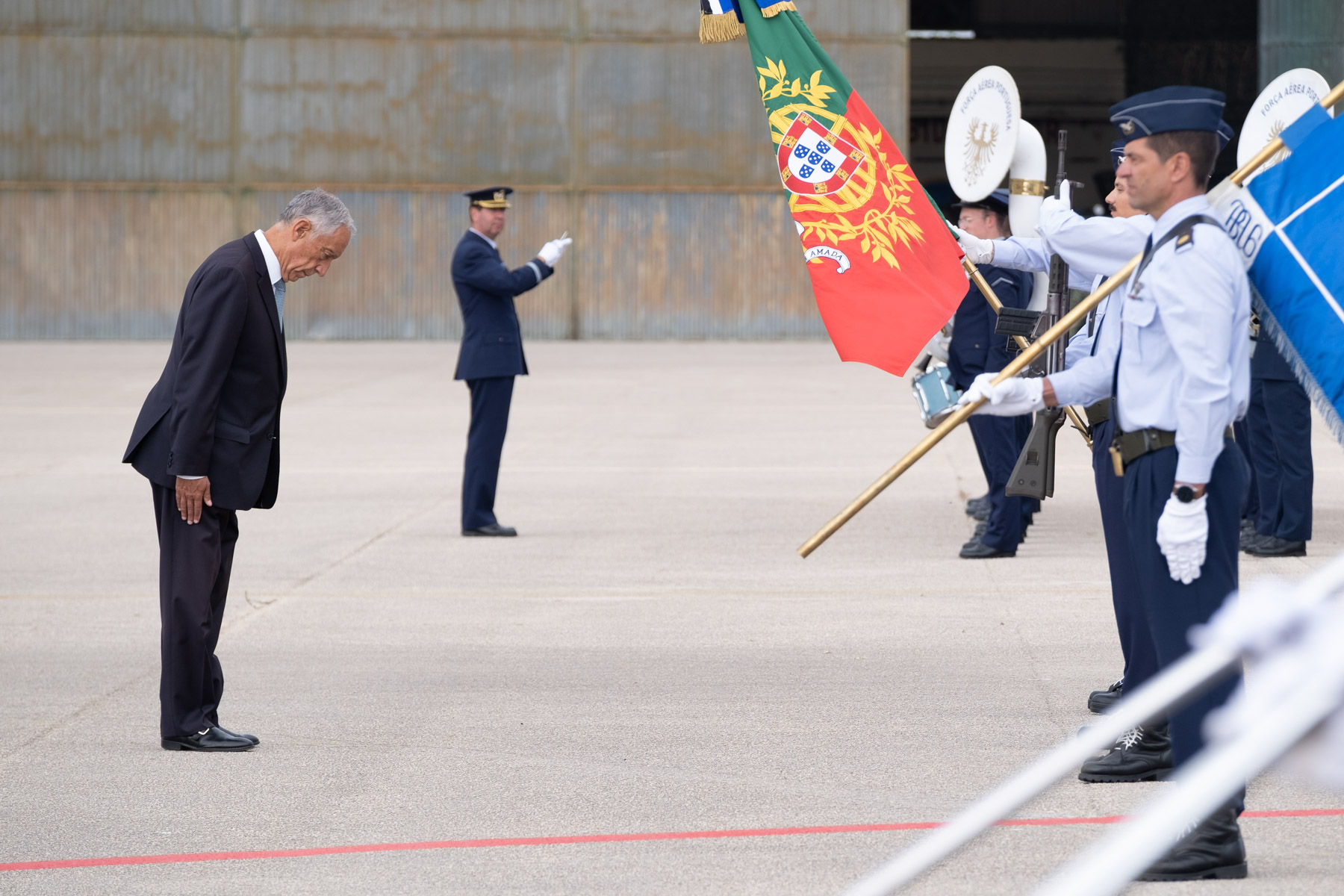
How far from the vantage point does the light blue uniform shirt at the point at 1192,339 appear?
3.71 m

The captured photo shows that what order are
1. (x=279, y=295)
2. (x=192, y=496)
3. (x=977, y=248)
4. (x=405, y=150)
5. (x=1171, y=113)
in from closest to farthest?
(x=1171, y=113) → (x=192, y=496) → (x=279, y=295) → (x=977, y=248) → (x=405, y=150)

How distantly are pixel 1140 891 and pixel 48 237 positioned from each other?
25.4 meters

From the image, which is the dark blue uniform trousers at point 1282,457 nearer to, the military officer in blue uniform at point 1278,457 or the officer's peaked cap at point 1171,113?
the military officer in blue uniform at point 1278,457

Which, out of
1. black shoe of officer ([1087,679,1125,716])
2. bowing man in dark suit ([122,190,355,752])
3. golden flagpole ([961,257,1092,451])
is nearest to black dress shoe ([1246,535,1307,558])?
golden flagpole ([961,257,1092,451])

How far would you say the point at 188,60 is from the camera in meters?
25.7

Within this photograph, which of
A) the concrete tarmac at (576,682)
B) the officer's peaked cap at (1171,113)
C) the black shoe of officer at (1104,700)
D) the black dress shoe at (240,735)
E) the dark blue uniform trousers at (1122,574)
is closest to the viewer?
the officer's peaked cap at (1171,113)

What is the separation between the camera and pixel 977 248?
5.63 metres

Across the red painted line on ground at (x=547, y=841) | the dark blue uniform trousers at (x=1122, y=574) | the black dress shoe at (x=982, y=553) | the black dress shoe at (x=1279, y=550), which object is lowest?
the black dress shoe at (x=982, y=553)

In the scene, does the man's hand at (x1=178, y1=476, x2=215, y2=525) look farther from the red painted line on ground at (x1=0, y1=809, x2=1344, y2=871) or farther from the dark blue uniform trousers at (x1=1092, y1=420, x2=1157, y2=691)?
the dark blue uniform trousers at (x1=1092, y1=420, x2=1157, y2=691)

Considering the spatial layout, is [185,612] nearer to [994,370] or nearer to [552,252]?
[994,370]

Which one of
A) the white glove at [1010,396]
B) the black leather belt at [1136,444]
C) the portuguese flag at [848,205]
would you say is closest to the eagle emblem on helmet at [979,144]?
the portuguese flag at [848,205]

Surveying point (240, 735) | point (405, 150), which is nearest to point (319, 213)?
point (240, 735)

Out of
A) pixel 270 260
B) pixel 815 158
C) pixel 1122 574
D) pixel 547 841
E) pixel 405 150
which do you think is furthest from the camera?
pixel 405 150

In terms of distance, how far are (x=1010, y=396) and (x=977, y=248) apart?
156cm
